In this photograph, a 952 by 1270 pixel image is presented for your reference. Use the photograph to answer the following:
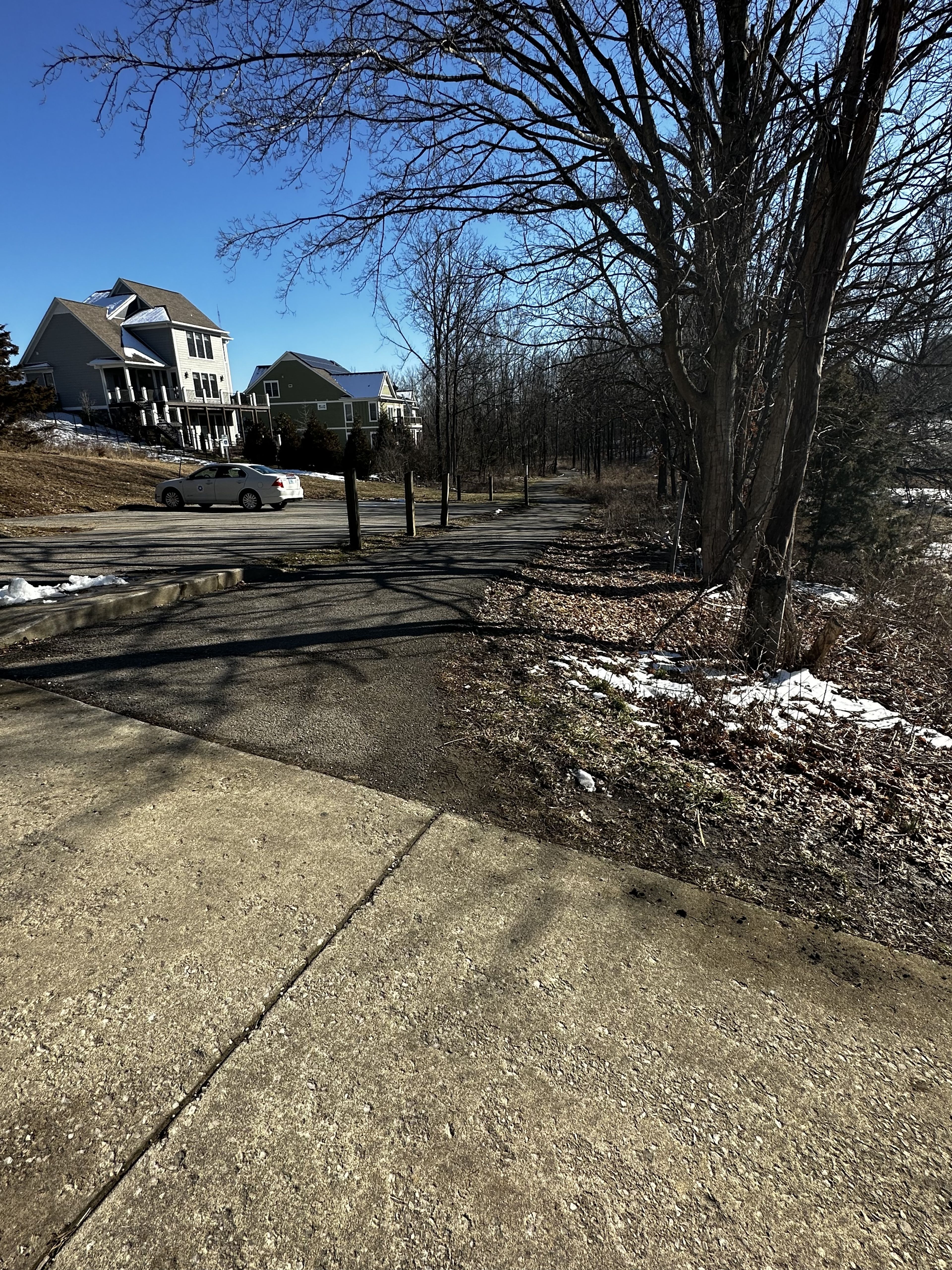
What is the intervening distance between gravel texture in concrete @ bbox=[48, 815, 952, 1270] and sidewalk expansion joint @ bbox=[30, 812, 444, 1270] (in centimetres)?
2

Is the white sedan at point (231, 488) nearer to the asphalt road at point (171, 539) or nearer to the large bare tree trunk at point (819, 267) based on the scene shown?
the asphalt road at point (171, 539)

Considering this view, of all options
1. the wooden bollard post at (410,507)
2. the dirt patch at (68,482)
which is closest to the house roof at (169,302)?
the dirt patch at (68,482)

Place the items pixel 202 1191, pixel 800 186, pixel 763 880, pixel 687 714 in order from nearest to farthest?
pixel 202 1191, pixel 763 880, pixel 687 714, pixel 800 186

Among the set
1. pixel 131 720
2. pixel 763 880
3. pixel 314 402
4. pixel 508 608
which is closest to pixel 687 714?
pixel 763 880

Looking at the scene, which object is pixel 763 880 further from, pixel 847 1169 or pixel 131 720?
pixel 131 720

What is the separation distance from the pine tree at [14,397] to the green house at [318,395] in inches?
1284

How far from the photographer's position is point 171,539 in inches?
490

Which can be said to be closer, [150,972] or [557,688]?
[150,972]

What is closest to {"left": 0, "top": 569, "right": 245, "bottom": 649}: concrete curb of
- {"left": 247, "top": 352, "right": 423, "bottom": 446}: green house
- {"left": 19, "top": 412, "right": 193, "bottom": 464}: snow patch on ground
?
{"left": 19, "top": 412, "right": 193, "bottom": 464}: snow patch on ground

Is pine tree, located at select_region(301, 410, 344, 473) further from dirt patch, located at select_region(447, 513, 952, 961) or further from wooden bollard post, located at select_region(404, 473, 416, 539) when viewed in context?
dirt patch, located at select_region(447, 513, 952, 961)

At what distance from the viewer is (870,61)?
211 inches

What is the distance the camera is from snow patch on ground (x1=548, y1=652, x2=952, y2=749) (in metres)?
4.98

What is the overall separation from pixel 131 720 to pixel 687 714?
12.9 feet

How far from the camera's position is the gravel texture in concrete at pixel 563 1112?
1.40 m
